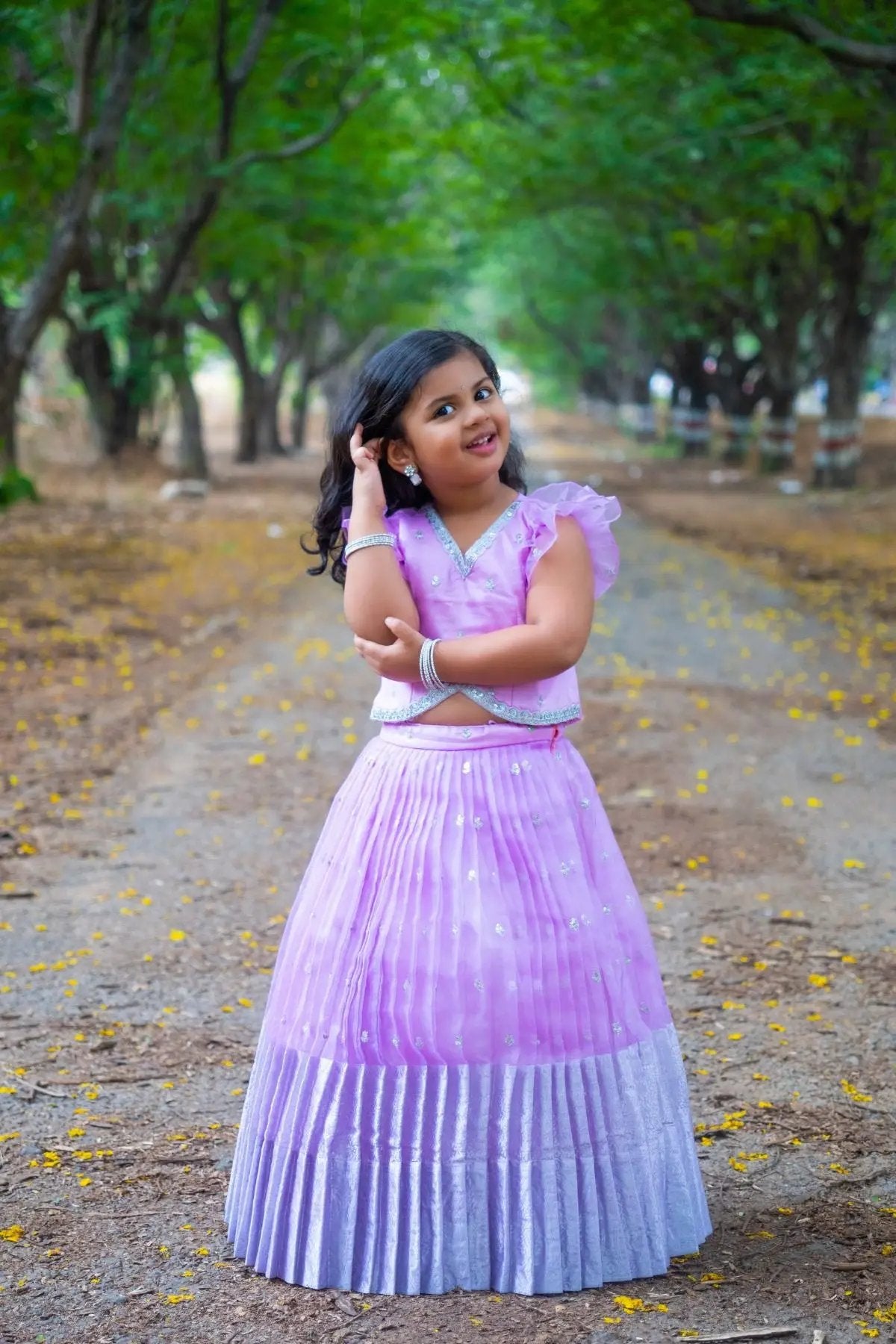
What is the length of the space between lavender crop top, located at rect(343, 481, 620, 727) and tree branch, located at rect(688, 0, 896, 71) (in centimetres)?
840

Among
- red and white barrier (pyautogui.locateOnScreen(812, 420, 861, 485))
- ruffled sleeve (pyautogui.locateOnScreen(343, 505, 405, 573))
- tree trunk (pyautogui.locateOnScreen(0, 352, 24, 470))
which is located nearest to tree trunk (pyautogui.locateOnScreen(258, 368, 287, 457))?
red and white barrier (pyautogui.locateOnScreen(812, 420, 861, 485))

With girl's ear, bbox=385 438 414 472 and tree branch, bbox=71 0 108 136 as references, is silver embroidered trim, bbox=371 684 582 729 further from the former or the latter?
tree branch, bbox=71 0 108 136

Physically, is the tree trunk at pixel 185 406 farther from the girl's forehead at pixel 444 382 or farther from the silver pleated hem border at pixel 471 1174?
the silver pleated hem border at pixel 471 1174

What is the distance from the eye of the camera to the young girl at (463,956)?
3.07 m

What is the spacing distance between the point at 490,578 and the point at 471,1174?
3.94 ft

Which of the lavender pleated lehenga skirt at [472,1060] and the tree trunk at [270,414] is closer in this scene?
the lavender pleated lehenga skirt at [472,1060]

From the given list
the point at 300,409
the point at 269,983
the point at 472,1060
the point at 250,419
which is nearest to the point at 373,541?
the point at 472,1060

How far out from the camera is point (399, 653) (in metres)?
3.16

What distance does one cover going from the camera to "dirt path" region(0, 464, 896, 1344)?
3137 millimetres

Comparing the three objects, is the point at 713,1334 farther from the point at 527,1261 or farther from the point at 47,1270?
the point at 47,1270

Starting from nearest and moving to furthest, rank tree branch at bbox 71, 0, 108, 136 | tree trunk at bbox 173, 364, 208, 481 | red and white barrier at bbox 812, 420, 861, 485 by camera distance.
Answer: tree branch at bbox 71, 0, 108, 136 → red and white barrier at bbox 812, 420, 861, 485 → tree trunk at bbox 173, 364, 208, 481

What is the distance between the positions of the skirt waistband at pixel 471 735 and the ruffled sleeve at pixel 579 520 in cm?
31

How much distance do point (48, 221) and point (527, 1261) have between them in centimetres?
1690

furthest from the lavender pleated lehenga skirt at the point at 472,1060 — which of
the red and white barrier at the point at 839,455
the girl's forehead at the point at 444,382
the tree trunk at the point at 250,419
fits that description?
the tree trunk at the point at 250,419
